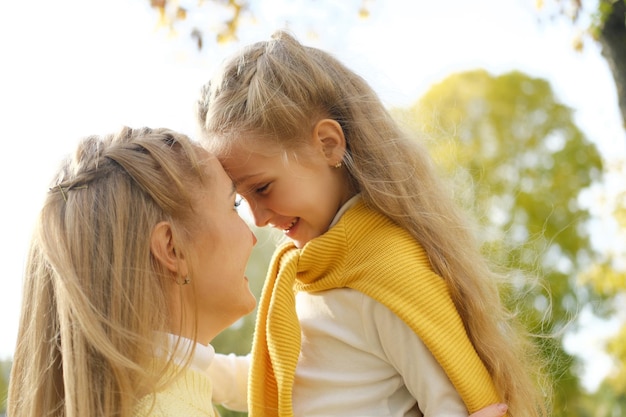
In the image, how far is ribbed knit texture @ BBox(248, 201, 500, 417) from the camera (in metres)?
2.56

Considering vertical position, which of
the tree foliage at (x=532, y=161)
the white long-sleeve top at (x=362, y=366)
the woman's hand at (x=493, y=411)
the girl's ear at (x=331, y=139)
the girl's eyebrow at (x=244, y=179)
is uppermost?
the girl's ear at (x=331, y=139)

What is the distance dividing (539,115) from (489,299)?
15724mm

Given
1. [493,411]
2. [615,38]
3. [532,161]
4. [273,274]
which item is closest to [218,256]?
[273,274]

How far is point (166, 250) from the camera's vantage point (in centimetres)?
237

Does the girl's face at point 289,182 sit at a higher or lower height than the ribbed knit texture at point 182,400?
higher

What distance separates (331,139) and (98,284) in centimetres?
97

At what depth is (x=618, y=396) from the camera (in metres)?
25.0

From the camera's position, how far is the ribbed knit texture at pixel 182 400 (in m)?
2.21

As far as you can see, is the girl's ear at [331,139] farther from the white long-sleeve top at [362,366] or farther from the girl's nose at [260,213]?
the girl's nose at [260,213]

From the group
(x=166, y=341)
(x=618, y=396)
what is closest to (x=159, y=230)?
(x=166, y=341)

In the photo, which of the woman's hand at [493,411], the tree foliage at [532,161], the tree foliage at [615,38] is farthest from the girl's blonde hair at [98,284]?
the tree foliage at [532,161]

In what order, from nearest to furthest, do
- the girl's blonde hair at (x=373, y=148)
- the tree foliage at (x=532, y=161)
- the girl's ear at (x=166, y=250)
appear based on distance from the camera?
the girl's ear at (x=166, y=250), the girl's blonde hair at (x=373, y=148), the tree foliage at (x=532, y=161)

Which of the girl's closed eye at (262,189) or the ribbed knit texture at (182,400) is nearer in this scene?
the ribbed knit texture at (182,400)

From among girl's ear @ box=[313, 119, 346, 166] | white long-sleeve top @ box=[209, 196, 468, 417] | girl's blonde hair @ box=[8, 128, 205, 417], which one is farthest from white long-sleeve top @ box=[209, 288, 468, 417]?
girl's blonde hair @ box=[8, 128, 205, 417]
